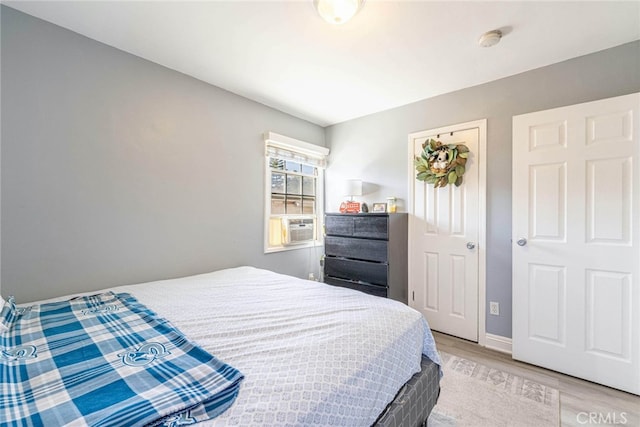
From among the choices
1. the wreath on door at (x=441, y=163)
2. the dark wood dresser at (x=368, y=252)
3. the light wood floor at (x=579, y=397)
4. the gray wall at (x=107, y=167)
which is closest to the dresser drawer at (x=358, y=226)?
Result: the dark wood dresser at (x=368, y=252)

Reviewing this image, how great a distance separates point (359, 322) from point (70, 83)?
2461mm

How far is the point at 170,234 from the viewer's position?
228cm

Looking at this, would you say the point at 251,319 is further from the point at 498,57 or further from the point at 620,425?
the point at 498,57

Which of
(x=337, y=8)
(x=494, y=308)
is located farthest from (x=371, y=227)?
(x=337, y=8)

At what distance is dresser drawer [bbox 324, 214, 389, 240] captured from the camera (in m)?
2.76

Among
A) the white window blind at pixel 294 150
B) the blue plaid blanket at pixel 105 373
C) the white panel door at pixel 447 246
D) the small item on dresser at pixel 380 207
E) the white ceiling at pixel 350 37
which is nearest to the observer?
the blue plaid blanket at pixel 105 373

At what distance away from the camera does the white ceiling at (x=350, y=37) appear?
1632 millimetres

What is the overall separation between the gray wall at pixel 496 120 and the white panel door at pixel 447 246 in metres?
0.13

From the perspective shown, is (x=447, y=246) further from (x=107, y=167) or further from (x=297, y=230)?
(x=107, y=167)

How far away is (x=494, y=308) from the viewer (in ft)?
8.08

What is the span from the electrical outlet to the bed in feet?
4.69

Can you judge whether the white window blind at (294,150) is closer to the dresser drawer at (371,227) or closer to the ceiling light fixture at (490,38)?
the dresser drawer at (371,227)

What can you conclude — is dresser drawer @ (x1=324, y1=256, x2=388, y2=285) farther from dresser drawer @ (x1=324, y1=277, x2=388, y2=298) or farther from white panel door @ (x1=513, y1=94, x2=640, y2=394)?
white panel door @ (x1=513, y1=94, x2=640, y2=394)

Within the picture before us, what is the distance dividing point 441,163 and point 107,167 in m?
Result: 2.94
